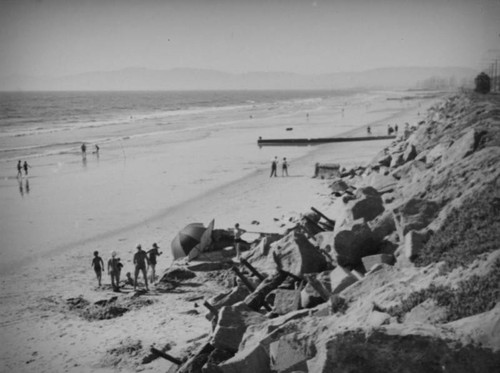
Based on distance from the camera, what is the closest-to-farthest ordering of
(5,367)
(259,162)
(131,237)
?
1. (5,367)
2. (131,237)
3. (259,162)

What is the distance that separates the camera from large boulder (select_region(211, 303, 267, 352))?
7.59m

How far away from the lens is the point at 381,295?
695 centimetres

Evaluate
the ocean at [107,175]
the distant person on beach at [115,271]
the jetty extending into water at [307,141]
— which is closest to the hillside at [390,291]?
the distant person on beach at [115,271]

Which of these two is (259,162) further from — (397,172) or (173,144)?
(397,172)

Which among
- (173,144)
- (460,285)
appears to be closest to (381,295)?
(460,285)

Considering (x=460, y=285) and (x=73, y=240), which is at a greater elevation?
(x=460, y=285)

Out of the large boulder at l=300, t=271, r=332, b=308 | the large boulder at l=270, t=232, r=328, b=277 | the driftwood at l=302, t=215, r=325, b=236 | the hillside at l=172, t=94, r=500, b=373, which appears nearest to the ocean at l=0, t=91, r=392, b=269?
the driftwood at l=302, t=215, r=325, b=236

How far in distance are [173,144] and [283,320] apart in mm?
42700

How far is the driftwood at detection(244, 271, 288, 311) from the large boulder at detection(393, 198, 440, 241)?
9.31 ft

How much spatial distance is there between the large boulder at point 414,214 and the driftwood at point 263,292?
2.84 m

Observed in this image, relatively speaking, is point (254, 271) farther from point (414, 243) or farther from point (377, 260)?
point (414, 243)

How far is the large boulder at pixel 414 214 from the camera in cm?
930

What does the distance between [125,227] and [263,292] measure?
12531 millimetres

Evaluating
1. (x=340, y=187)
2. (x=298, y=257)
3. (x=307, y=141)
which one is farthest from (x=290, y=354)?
(x=307, y=141)
